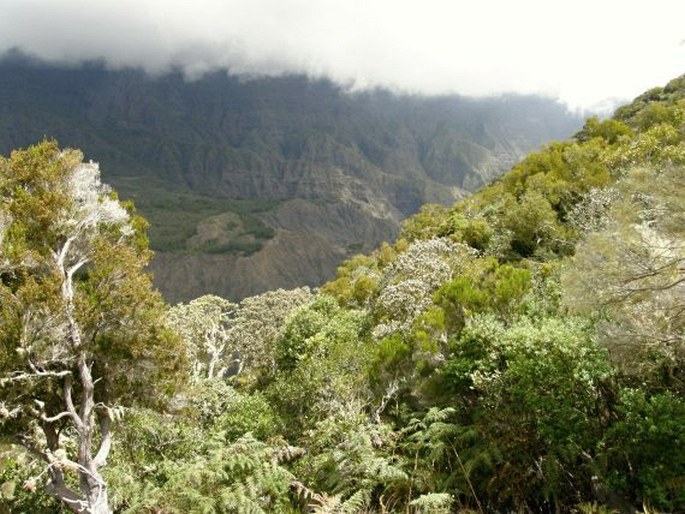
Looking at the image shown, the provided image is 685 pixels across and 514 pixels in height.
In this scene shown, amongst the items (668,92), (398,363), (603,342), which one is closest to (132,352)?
(398,363)

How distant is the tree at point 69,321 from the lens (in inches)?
388

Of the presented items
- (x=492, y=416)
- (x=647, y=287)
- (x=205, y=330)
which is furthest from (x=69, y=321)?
(x=205, y=330)

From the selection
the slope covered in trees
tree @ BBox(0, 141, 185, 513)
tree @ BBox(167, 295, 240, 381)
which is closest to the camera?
the slope covered in trees

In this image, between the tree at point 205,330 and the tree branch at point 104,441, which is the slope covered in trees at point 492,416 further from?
the tree at point 205,330

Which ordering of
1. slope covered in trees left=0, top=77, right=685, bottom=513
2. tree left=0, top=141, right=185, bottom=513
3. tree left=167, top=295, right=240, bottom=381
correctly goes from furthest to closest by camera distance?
1. tree left=167, top=295, right=240, bottom=381
2. tree left=0, top=141, right=185, bottom=513
3. slope covered in trees left=0, top=77, right=685, bottom=513

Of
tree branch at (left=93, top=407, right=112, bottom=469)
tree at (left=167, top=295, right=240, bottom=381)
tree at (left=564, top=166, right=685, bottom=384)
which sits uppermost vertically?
tree at (left=564, top=166, right=685, bottom=384)

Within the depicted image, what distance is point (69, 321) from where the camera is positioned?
10.3 metres

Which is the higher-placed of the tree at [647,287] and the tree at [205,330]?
the tree at [647,287]

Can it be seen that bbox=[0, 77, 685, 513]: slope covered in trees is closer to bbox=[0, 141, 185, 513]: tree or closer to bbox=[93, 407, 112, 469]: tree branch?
bbox=[93, 407, 112, 469]: tree branch

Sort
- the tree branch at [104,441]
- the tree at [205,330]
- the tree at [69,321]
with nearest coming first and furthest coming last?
the tree at [69,321] < the tree branch at [104,441] < the tree at [205,330]

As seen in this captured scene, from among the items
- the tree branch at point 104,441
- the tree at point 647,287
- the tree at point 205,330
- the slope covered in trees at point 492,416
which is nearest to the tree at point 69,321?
the tree branch at point 104,441

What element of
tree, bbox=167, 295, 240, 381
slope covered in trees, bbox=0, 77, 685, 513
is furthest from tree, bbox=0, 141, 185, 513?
tree, bbox=167, 295, 240, 381

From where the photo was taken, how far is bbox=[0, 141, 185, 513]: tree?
32.3 feet

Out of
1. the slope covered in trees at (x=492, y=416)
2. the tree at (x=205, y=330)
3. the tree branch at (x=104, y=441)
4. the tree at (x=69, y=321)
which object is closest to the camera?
the slope covered in trees at (x=492, y=416)
